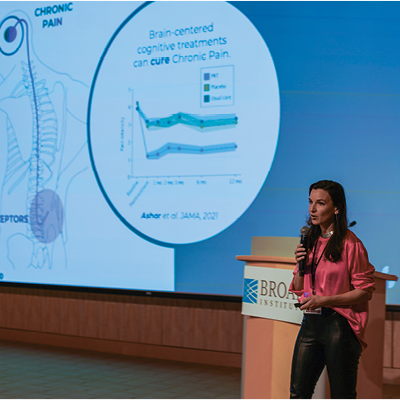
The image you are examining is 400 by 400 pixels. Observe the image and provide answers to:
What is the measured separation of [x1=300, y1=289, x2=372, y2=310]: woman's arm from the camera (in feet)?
7.25

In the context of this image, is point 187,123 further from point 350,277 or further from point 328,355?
point 328,355

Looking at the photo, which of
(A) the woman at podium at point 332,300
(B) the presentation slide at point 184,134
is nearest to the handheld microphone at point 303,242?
(A) the woman at podium at point 332,300

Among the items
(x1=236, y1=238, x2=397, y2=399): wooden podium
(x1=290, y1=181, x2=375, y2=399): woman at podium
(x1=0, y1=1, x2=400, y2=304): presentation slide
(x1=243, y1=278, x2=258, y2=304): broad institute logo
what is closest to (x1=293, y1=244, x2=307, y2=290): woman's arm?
(x1=290, y1=181, x2=375, y2=399): woman at podium

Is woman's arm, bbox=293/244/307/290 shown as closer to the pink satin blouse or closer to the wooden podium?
the pink satin blouse

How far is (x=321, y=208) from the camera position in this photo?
2.30 m

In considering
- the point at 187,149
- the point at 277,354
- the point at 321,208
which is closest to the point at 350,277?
the point at 321,208

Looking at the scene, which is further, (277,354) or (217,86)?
(217,86)

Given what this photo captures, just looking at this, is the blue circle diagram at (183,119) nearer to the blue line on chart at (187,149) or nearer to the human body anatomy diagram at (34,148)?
the blue line on chart at (187,149)

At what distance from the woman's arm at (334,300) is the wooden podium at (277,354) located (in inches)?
26.4

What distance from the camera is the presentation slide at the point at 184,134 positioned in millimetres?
4582

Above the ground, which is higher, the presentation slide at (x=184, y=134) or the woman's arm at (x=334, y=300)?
the presentation slide at (x=184, y=134)

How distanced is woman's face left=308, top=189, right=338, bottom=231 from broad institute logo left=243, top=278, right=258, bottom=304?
82 cm

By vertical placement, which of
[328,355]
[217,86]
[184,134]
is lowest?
[328,355]

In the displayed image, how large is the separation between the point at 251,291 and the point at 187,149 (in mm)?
2210
